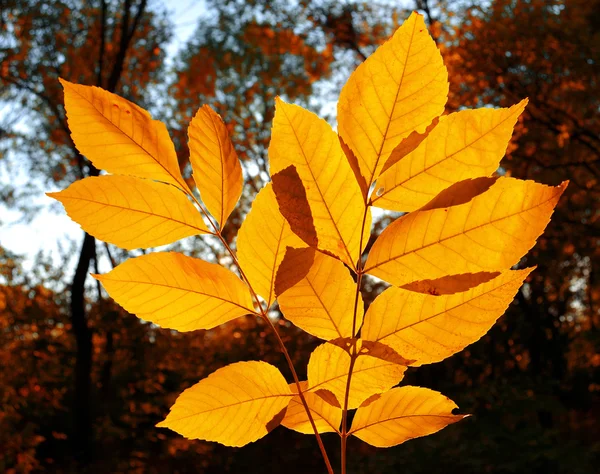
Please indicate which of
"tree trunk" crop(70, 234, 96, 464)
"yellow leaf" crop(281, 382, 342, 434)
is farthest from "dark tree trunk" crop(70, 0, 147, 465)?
"yellow leaf" crop(281, 382, 342, 434)

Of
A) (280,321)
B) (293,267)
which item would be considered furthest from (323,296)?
(280,321)

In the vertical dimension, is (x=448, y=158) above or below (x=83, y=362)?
below

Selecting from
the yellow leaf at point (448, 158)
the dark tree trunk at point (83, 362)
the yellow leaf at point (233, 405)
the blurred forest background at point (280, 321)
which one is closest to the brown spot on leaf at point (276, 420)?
the yellow leaf at point (233, 405)

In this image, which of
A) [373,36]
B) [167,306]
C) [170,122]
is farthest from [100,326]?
[167,306]

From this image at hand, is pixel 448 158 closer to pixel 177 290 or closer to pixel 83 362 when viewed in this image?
pixel 177 290

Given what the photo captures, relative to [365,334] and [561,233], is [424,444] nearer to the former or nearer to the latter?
[561,233]

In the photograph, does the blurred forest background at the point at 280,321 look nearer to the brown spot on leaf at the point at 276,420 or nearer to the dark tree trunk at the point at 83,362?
the dark tree trunk at the point at 83,362

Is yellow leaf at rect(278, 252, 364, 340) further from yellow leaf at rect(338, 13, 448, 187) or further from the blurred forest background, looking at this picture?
the blurred forest background
